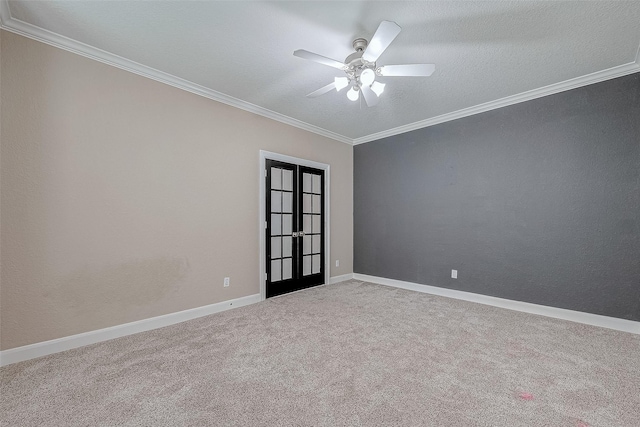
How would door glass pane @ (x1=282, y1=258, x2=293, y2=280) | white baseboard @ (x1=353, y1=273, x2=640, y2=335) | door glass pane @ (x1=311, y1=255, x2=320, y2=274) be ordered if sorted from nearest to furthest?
white baseboard @ (x1=353, y1=273, x2=640, y2=335)
door glass pane @ (x1=282, y1=258, x2=293, y2=280)
door glass pane @ (x1=311, y1=255, x2=320, y2=274)

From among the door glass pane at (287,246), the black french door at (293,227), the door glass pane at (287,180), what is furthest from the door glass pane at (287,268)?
the door glass pane at (287,180)

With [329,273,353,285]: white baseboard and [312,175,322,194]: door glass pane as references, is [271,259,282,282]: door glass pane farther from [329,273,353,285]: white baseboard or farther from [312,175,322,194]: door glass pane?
[312,175,322,194]: door glass pane

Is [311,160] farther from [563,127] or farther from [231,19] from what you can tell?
[563,127]

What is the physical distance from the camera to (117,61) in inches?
106

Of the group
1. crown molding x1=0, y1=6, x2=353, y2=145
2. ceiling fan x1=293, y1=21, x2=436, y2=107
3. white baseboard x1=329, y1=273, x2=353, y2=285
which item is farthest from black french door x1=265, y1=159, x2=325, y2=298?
ceiling fan x1=293, y1=21, x2=436, y2=107

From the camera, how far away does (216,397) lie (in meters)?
1.79

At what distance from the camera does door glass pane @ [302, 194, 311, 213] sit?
458 cm

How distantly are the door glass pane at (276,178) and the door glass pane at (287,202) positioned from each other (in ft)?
0.58

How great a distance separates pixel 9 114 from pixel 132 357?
225cm

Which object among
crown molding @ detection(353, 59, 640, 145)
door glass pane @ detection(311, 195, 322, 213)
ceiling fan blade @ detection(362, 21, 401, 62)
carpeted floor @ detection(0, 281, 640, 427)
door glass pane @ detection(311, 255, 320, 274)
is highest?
crown molding @ detection(353, 59, 640, 145)

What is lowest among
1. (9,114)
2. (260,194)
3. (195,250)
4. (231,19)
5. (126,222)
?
(195,250)

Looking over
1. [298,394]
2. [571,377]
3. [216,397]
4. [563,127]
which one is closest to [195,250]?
[216,397]

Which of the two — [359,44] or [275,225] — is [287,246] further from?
[359,44]

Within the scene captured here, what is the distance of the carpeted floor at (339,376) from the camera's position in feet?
5.36
